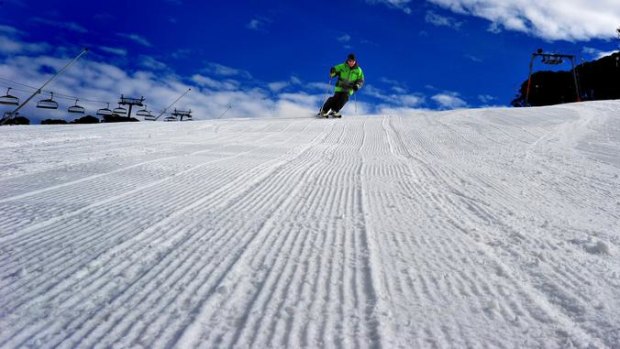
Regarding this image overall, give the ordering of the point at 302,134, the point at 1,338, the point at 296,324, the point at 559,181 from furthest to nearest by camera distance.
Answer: the point at 302,134, the point at 559,181, the point at 296,324, the point at 1,338

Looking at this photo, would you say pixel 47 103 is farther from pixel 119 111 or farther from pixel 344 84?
pixel 344 84

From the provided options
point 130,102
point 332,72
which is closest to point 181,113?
point 130,102

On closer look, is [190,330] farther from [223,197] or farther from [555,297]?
[223,197]

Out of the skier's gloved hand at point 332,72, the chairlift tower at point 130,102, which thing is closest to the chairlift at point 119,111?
the chairlift tower at point 130,102

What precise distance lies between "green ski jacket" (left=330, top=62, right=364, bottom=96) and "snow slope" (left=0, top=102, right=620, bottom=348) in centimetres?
1289

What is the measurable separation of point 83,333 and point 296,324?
747 mm

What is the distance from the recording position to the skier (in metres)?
17.1

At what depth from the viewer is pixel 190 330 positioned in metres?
1.42

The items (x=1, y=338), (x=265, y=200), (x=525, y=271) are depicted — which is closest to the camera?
(x=1, y=338)

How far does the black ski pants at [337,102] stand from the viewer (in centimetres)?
1709

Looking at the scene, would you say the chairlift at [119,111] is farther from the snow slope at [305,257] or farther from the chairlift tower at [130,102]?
the snow slope at [305,257]

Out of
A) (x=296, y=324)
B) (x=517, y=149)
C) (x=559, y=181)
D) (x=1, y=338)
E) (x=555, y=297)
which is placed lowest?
(x=1, y=338)

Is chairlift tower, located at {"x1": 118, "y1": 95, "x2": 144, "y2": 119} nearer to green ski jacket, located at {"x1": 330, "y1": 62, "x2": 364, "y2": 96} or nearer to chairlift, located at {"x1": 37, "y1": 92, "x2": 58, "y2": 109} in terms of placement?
chairlift, located at {"x1": 37, "y1": 92, "x2": 58, "y2": 109}

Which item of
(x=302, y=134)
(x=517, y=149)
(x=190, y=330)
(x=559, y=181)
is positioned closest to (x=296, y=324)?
(x=190, y=330)
